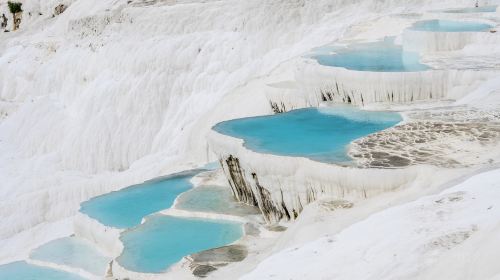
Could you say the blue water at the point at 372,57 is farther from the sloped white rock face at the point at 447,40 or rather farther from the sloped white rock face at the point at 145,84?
the sloped white rock face at the point at 145,84

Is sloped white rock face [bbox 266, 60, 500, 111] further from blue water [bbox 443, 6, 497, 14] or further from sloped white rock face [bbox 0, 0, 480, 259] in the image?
blue water [bbox 443, 6, 497, 14]

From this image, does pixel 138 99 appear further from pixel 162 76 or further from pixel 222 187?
pixel 222 187

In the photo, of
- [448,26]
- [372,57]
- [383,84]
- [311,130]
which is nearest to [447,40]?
[372,57]

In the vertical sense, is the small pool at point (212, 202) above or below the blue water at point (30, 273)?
above

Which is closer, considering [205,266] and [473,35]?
[205,266]

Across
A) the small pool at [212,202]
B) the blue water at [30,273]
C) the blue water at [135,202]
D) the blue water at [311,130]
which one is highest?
the blue water at [311,130]

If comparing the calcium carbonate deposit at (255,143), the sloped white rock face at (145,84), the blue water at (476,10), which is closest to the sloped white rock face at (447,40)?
the calcium carbonate deposit at (255,143)

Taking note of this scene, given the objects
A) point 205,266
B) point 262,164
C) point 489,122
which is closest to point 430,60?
point 489,122
